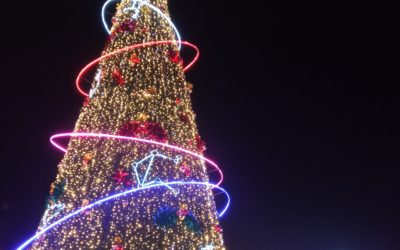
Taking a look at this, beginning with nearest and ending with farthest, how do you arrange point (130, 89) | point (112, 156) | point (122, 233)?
point (122, 233)
point (112, 156)
point (130, 89)

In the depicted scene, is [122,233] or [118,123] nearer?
[122,233]

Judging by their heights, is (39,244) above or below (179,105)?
below

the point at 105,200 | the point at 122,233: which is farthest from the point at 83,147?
the point at 122,233

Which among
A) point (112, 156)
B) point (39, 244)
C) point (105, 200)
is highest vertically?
point (112, 156)

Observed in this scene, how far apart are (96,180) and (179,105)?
190 centimetres

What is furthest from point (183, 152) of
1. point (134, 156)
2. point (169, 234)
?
point (169, 234)

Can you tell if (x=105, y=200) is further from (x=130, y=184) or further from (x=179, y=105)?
(x=179, y=105)

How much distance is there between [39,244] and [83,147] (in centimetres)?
158

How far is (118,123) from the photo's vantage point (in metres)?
7.26

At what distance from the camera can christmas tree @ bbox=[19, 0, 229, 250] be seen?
6562 millimetres

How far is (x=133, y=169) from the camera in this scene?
6.90 m

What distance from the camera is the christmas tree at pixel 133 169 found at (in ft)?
21.5

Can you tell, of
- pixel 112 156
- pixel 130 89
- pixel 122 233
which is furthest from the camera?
pixel 130 89

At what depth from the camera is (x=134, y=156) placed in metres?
7.03
